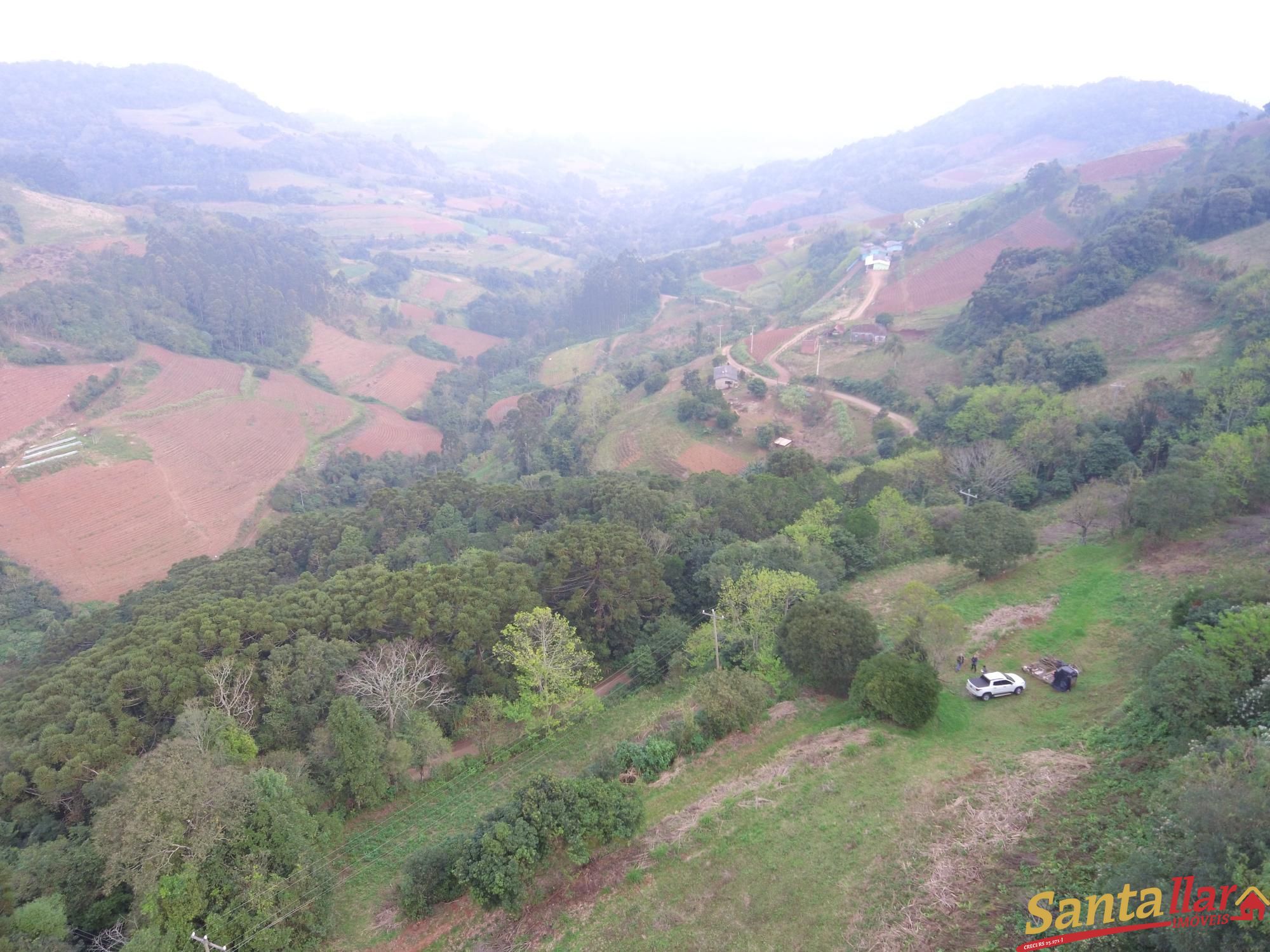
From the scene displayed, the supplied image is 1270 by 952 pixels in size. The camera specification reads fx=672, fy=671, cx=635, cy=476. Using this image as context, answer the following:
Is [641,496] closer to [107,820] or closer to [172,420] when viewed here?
[107,820]

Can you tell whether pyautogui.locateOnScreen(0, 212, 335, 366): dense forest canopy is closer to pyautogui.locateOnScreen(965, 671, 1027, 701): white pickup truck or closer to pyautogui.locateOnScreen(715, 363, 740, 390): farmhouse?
pyautogui.locateOnScreen(715, 363, 740, 390): farmhouse

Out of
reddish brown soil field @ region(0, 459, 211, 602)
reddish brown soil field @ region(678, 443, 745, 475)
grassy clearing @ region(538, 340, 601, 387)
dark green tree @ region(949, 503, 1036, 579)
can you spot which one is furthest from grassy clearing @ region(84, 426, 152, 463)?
dark green tree @ region(949, 503, 1036, 579)

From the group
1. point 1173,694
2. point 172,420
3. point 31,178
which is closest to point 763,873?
point 1173,694

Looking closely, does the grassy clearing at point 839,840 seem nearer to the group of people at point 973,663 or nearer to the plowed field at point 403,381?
the group of people at point 973,663

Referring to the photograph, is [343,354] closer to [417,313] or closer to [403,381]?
[403,381]

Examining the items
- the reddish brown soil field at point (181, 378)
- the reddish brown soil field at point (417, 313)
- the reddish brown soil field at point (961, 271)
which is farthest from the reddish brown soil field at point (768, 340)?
the reddish brown soil field at point (417, 313)
